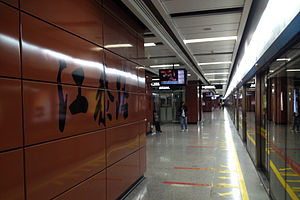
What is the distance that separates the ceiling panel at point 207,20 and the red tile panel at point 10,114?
3917mm

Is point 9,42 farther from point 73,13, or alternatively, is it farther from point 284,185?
point 284,185

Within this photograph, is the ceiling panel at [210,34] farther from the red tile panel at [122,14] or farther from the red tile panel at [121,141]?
the red tile panel at [121,141]

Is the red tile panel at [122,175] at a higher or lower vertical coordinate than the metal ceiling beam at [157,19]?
lower

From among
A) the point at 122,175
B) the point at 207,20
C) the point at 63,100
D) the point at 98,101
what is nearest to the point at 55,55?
the point at 63,100

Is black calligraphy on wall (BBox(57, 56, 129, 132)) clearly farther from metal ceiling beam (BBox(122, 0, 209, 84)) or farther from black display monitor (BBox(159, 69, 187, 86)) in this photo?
black display monitor (BBox(159, 69, 187, 86))

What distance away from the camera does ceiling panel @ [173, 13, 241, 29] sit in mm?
4770

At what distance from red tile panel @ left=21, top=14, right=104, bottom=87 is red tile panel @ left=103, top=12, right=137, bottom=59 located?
484mm

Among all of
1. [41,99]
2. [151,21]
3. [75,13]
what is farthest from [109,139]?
[151,21]

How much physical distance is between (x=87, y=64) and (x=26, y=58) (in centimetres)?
96

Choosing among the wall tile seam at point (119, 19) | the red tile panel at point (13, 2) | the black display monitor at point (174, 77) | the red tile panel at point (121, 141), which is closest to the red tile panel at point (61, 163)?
the red tile panel at point (121, 141)

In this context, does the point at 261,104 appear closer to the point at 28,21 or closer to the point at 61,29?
the point at 61,29

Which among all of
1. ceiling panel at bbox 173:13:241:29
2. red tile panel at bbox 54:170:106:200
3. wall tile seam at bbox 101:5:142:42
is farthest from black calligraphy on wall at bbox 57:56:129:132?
ceiling panel at bbox 173:13:241:29

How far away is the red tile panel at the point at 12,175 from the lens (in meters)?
1.69

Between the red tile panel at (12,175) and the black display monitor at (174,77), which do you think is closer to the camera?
the red tile panel at (12,175)
